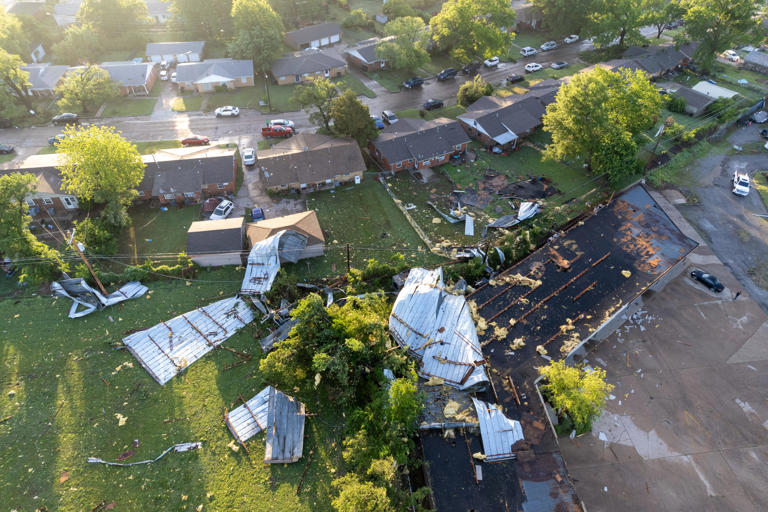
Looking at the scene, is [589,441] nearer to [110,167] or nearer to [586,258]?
[586,258]

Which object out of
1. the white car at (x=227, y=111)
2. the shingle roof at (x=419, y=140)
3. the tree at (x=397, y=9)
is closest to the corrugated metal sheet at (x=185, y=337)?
the shingle roof at (x=419, y=140)

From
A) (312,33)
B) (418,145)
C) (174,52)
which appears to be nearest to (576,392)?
(418,145)

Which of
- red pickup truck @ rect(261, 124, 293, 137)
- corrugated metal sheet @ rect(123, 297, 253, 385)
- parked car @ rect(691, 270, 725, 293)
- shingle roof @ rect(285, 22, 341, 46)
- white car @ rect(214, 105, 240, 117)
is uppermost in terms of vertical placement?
shingle roof @ rect(285, 22, 341, 46)

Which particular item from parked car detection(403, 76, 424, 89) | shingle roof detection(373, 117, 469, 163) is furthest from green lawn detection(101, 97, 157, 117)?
parked car detection(403, 76, 424, 89)

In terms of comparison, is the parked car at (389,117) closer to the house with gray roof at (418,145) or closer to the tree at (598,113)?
the house with gray roof at (418,145)

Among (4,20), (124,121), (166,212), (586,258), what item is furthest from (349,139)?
(4,20)

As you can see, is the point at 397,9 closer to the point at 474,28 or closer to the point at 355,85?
the point at 474,28

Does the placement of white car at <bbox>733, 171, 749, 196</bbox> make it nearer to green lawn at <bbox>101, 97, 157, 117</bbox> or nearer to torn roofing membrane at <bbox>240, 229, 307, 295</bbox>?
torn roofing membrane at <bbox>240, 229, 307, 295</bbox>

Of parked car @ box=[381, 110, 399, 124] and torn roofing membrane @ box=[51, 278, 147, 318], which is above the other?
parked car @ box=[381, 110, 399, 124]
